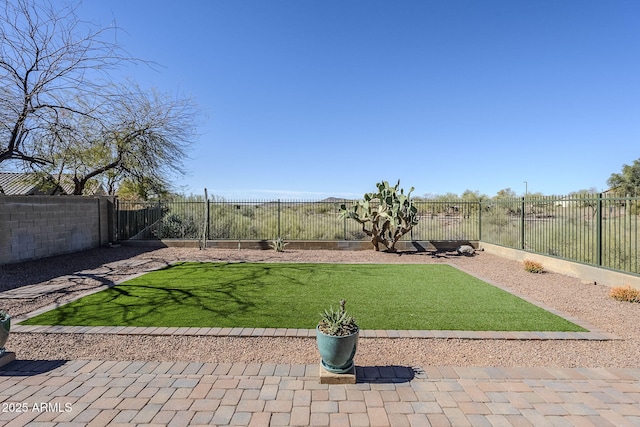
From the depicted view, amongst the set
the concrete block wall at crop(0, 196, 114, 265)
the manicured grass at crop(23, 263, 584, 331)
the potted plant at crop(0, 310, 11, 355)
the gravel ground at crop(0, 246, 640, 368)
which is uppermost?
the concrete block wall at crop(0, 196, 114, 265)

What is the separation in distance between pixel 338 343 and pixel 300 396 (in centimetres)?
55

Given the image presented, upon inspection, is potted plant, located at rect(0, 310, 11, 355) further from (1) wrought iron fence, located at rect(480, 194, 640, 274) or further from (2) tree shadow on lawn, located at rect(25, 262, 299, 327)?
(1) wrought iron fence, located at rect(480, 194, 640, 274)

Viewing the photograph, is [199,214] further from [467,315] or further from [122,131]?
[467,315]

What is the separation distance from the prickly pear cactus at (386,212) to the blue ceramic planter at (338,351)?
28.7ft

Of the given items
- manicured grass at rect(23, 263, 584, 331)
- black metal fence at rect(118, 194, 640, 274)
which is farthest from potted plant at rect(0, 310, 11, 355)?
black metal fence at rect(118, 194, 640, 274)

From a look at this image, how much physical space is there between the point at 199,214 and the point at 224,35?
7.85 m

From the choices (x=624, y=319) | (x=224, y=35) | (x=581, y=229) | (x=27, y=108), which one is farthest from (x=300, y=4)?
(x=624, y=319)

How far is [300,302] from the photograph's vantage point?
5594 millimetres

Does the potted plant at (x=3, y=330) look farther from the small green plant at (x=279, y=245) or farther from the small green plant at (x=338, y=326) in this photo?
the small green plant at (x=279, y=245)

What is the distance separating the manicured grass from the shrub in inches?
77.1

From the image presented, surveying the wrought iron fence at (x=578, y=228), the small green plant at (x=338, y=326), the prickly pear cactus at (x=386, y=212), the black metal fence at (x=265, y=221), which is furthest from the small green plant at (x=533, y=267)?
the small green plant at (x=338, y=326)

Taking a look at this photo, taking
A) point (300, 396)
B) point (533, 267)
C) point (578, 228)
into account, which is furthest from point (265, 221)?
point (300, 396)

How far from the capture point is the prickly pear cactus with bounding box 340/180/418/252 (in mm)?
11584

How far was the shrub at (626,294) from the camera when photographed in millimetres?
5934
